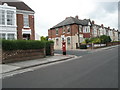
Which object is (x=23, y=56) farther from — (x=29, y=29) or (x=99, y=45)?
(x=99, y=45)

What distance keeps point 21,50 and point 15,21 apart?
8073mm

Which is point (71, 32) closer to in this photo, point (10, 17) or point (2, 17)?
point (10, 17)

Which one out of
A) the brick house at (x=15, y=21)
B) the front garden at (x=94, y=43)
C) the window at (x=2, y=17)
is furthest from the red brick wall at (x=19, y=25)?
the front garden at (x=94, y=43)

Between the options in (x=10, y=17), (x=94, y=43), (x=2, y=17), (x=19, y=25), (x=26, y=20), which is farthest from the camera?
(x=94, y=43)

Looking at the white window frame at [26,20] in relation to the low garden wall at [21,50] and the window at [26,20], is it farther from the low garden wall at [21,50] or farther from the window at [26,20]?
the low garden wall at [21,50]

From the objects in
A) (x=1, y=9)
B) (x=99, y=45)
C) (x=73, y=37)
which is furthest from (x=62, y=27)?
(x=1, y=9)

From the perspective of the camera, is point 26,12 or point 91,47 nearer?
point 26,12

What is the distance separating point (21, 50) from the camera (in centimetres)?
1351

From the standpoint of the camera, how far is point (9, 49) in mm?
12438

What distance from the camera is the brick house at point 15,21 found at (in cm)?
1928

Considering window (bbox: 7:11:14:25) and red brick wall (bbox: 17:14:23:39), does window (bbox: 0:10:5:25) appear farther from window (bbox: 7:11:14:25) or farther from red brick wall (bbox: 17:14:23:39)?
red brick wall (bbox: 17:14:23:39)

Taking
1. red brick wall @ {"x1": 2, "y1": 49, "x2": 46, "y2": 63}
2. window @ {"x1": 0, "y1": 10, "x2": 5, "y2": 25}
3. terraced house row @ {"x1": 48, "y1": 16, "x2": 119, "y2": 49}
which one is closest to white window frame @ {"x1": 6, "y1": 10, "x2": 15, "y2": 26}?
window @ {"x1": 0, "y1": 10, "x2": 5, "y2": 25}

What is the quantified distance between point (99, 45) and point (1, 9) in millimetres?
23881

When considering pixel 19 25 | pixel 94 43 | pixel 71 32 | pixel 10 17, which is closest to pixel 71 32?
pixel 71 32
